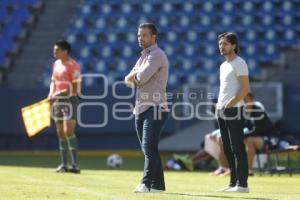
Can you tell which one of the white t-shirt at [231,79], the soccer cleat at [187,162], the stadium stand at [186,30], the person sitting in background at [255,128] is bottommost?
the soccer cleat at [187,162]

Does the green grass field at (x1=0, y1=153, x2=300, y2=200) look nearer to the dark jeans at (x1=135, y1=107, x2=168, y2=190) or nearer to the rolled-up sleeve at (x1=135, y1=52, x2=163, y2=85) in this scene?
the dark jeans at (x1=135, y1=107, x2=168, y2=190)

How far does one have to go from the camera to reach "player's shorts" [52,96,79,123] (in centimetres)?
1249

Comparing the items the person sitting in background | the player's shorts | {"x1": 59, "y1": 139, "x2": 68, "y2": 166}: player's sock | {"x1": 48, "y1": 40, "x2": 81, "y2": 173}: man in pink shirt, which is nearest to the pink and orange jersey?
{"x1": 48, "y1": 40, "x2": 81, "y2": 173}: man in pink shirt

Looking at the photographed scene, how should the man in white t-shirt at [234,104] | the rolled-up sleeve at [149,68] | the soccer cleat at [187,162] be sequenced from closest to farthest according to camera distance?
the rolled-up sleeve at [149,68], the man in white t-shirt at [234,104], the soccer cleat at [187,162]

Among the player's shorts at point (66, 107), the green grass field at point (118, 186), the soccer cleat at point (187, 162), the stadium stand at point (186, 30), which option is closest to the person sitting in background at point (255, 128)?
the green grass field at point (118, 186)

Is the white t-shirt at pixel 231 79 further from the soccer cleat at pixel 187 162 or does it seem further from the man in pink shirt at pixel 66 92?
the soccer cleat at pixel 187 162

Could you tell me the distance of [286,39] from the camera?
22703 mm

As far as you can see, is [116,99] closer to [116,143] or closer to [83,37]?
[116,143]

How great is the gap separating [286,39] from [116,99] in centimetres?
552

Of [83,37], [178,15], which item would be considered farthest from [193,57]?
[83,37]

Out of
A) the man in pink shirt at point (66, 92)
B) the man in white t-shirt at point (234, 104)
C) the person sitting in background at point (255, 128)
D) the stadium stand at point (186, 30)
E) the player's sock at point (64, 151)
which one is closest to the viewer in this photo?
the man in white t-shirt at point (234, 104)

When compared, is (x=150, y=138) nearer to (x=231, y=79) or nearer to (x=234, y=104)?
(x=234, y=104)

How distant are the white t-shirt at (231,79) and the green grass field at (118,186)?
3.21 ft

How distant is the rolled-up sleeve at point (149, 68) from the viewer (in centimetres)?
870
